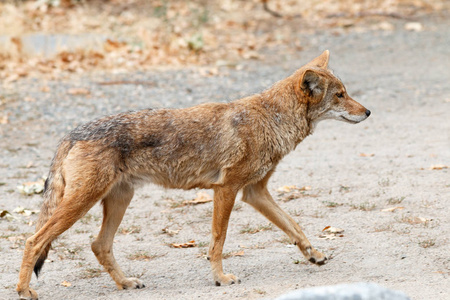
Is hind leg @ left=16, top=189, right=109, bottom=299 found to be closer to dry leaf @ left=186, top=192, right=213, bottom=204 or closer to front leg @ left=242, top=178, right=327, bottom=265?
front leg @ left=242, top=178, right=327, bottom=265

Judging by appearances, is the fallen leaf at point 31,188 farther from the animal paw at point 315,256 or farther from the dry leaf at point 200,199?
the animal paw at point 315,256

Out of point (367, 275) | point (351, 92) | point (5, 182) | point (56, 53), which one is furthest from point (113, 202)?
point (56, 53)

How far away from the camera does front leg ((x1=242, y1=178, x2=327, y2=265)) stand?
596 centimetres

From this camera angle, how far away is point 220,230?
19.0 ft

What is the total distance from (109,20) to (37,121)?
31.3 feet

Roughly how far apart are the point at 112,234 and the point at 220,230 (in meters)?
1.07

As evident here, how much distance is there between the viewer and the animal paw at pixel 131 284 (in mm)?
5797

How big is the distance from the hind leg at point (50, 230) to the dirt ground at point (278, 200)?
355 millimetres

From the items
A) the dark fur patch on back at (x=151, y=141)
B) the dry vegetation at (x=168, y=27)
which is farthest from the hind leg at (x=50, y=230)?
the dry vegetation at (x=168, y=27)

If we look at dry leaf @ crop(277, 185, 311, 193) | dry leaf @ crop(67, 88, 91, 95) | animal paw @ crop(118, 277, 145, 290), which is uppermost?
animal paw @ crop(118, 277, 145, 290)

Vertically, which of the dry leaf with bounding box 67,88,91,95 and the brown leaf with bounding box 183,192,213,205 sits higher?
the brown leaf with bounding box 183,192,213,205

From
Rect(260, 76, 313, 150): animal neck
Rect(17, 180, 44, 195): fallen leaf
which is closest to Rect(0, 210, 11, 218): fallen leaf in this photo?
Rect(17, 180, 44, 195): fallen leaf

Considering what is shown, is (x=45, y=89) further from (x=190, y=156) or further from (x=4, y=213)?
(x=190, y=156)

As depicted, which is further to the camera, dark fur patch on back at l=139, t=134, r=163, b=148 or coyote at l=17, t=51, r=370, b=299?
dark fur patch on back at l=139, t=134, r=163, b=148
